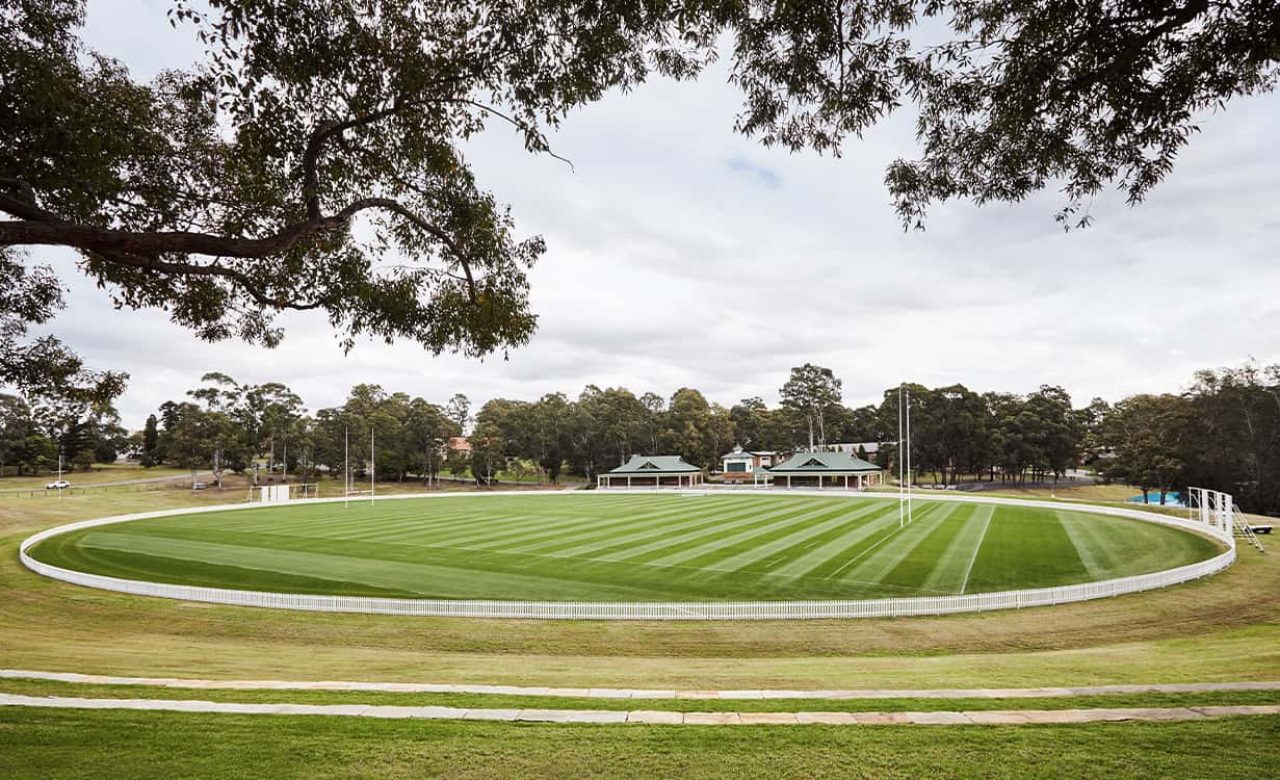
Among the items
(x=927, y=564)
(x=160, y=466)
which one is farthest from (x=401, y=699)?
(x=160, y=466)

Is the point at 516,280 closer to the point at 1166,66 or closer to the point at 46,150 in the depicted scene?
the point at 46,150

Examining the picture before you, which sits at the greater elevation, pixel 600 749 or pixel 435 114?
pixel 435 114

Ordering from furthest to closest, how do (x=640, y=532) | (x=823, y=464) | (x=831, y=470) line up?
(x=823, y=464) < (x=831, y=470) < (x=640, y=532)

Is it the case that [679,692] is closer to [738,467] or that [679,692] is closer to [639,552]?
[639,552]

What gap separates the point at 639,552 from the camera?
105ft

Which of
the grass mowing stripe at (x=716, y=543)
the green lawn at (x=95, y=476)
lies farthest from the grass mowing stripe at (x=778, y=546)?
the green lawn at (x=95, y=476)

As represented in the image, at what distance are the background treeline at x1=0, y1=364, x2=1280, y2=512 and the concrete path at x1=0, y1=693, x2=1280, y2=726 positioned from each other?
67.3 metres

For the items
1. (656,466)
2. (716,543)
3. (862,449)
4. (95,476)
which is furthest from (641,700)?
(95,476)

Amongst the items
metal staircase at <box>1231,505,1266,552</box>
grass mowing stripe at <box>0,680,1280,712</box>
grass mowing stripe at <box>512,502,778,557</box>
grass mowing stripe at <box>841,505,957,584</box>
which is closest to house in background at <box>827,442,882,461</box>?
grass mowing stripe at <box>512,502,778,557</box>

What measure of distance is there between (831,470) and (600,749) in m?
86.2

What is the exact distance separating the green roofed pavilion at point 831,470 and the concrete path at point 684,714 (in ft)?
267

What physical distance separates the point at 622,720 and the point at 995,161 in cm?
908

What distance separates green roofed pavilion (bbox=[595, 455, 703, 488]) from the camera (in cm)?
9700

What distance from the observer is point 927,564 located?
28562 mm
